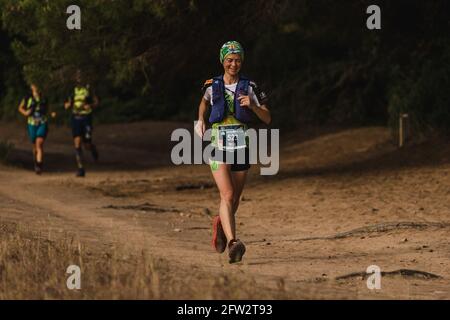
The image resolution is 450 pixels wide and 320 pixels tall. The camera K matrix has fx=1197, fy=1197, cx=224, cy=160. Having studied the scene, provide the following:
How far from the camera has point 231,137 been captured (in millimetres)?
10531

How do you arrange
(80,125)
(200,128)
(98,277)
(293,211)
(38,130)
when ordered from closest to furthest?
(98,277) < (200,128) < (293,211) < (38,130) < (80,125)

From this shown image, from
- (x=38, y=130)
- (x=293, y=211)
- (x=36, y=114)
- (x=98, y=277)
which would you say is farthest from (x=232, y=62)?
(x=38, y=130)

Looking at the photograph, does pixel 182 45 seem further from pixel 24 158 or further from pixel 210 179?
pixel 24 158

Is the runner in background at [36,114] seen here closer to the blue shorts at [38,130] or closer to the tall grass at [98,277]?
the blue shorts at [38,130]

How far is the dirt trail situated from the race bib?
107cm

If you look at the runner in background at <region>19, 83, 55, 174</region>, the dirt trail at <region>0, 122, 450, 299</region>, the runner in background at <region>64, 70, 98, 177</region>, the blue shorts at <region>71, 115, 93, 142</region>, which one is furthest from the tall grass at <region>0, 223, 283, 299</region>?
the blue shorts at <region>71, 115, 93, 142</region>

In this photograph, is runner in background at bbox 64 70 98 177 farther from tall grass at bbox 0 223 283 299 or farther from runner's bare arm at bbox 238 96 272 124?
runner's bare arm at bbox 238 96 272 124

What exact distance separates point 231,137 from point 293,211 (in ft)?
19.3

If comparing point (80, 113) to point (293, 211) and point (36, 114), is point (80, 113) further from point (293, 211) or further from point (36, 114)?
point (293, 211)

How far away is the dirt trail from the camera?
34.9 feet

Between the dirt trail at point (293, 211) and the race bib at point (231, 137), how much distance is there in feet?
3.50

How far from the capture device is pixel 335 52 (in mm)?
32688

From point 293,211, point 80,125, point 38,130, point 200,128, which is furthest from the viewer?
point 80,125

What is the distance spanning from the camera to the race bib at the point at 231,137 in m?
Result: 10.5
